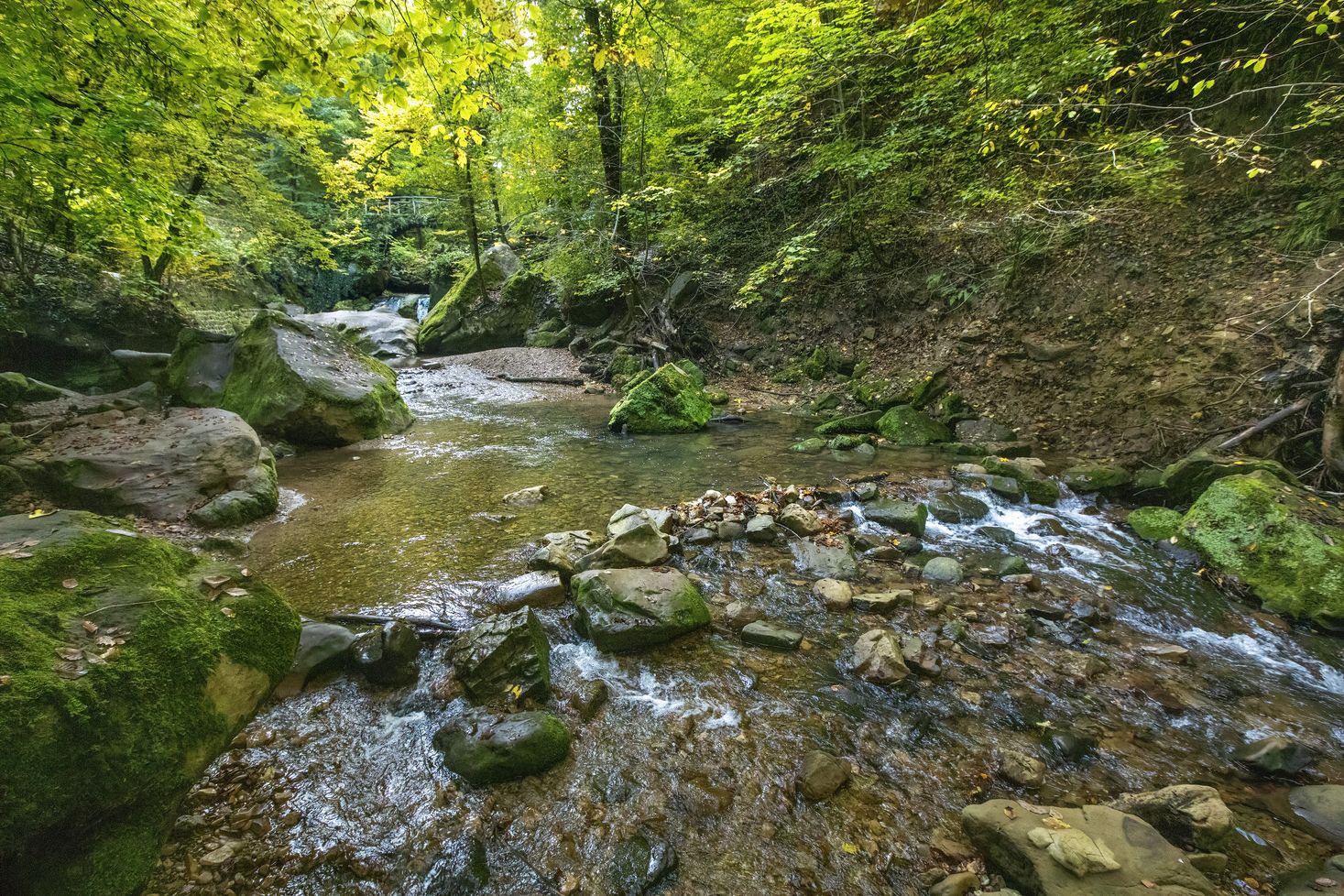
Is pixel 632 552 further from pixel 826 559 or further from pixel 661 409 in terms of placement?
pixel 661 409

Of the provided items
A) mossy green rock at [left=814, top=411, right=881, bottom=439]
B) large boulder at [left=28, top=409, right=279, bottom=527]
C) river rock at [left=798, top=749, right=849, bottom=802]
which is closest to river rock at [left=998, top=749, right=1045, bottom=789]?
river rock at [left=798, top=749, right=849, bottom=802]

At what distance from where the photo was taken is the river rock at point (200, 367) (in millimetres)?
8938

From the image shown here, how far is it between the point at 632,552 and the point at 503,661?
166 cm

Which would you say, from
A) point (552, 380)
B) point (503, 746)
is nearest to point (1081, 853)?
point (503, 746)

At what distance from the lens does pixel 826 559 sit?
4.84 meters

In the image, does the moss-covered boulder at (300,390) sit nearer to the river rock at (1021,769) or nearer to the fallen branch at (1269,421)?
the river rock at (1021,769)

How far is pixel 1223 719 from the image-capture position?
10.1 ft

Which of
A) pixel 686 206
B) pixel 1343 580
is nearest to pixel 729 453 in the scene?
pixel 1343 580

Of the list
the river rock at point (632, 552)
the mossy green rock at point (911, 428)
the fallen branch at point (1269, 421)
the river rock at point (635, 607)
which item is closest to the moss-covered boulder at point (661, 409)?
the mossy green rock at point (911, 428)

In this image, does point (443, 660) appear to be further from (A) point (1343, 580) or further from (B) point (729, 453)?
(A) point (1343, 580)

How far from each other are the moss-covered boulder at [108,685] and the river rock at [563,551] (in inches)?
78.6

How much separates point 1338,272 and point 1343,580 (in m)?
4.05

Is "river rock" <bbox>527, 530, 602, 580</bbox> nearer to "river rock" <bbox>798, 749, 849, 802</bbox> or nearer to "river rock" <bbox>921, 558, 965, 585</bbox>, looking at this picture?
"river rock" <bbox>798, 749, 849, 802</bbox>

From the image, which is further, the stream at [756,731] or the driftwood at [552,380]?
the driftwood at [552,380]
